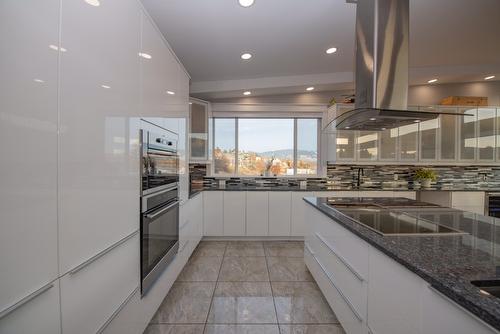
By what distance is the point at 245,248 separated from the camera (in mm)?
3326

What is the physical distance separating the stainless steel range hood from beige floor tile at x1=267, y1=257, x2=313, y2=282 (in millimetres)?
1770

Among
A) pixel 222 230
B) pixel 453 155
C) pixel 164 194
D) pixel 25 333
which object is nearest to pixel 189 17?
pixel 164 194

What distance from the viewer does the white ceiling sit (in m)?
1.98

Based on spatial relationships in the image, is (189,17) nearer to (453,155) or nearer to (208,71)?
(208,71)

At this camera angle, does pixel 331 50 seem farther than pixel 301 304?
Yes

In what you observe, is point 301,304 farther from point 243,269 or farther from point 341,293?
point 243,269

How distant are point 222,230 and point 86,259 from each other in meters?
2.66

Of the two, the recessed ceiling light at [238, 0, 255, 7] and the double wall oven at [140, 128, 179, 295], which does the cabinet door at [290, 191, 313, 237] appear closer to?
the double wall oven at [140, 128, 179, 295]

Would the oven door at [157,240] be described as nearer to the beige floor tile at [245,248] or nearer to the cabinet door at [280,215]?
the beige floor tile at [245,248]

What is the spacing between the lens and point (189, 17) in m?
2.06

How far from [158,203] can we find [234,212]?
1.92 metres

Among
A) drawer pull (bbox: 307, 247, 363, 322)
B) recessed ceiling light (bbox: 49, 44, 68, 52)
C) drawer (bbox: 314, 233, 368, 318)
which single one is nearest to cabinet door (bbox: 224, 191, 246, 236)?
drawer pull (bbox: 307, 247, 363, 322)

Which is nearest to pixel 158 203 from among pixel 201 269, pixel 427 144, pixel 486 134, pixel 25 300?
pixel 25 300

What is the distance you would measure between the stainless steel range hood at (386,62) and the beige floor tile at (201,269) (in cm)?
216
